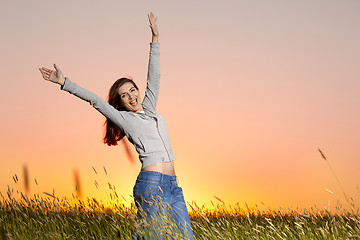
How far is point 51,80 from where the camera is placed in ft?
13.8

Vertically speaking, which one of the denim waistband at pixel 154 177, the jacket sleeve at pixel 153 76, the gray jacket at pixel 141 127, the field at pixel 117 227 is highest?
the jacket sleeve at pixel 153 76

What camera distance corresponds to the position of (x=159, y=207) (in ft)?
12.3

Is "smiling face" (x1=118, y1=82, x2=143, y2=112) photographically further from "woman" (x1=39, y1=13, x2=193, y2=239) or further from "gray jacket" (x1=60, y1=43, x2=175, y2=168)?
"gray jacket" (x1=60, y1=43, x2=175, y2=168)

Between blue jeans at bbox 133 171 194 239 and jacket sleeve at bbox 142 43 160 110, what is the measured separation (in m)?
1.08

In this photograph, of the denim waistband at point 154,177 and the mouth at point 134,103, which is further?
the mouth at point 134,103

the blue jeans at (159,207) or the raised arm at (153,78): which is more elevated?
the raised arm at (153,78)

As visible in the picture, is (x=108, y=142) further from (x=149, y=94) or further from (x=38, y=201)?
(x=38, y=201)

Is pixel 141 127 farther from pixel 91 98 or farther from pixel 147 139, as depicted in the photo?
pixel 91 98

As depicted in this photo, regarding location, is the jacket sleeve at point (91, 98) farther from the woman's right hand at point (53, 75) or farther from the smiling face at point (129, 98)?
the smiling face at point (129, 98)

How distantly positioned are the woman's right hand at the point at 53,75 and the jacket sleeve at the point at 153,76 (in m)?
0.97

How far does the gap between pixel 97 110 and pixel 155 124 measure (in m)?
0.60

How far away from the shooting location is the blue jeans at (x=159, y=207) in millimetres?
3670

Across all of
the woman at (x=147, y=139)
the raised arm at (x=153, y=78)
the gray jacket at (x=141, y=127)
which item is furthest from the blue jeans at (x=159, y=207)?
the raised arm at (x=153, y=78)

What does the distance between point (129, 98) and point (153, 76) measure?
490 mm
